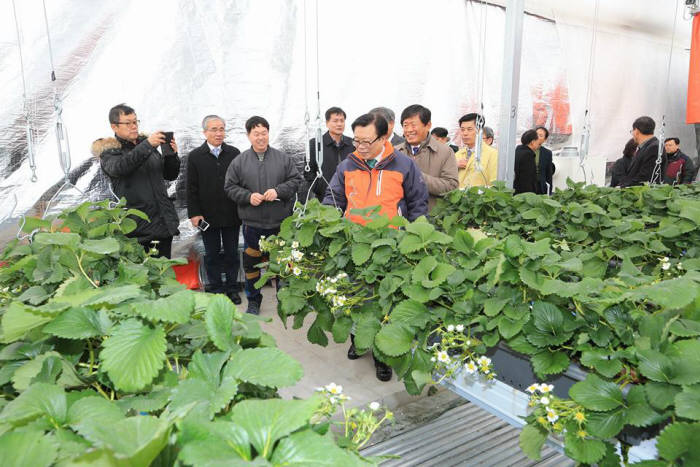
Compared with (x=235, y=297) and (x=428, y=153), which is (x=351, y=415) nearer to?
(x=428, y=153)

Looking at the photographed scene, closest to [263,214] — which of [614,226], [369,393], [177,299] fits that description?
[369,393]

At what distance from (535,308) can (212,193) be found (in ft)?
10.4

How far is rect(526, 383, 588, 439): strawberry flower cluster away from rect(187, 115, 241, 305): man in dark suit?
3.24 metres

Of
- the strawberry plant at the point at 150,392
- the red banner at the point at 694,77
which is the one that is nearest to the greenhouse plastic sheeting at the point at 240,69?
the red banner at the point at 694,77

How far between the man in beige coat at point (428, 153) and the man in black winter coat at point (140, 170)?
1668mm

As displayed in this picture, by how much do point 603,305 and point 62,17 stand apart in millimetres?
4172

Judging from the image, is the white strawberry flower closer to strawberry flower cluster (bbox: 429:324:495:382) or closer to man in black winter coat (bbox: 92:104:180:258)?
strawberry flower cluster (bbox: 429:324:495:382)

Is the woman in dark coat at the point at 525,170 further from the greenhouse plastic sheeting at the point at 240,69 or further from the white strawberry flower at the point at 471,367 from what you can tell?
the white strawberry flower at the point at 471,367

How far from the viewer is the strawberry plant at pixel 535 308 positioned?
970mm

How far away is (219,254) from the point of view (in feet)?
13.4

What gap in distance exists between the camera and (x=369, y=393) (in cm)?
253

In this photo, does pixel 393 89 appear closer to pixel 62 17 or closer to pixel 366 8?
pixel 366 8

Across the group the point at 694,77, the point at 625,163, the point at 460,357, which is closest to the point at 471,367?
the point at 460,357

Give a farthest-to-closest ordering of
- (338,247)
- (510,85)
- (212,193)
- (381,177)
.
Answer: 1. (212,193)
2. (510,85)
3. (381,177)
4. (338,247)
